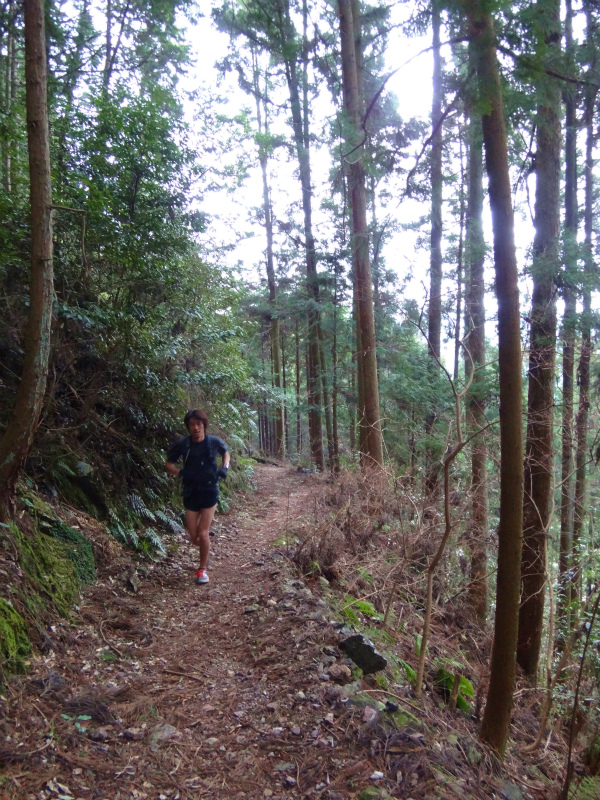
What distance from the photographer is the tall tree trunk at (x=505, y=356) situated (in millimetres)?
3434

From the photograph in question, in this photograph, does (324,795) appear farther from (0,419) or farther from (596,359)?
(596,359)

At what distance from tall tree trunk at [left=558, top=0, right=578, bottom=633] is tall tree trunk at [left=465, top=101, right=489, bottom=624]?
116cm

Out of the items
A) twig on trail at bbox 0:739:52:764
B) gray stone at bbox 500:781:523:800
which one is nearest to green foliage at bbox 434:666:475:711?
gray stone at bbox 500:781:523:800

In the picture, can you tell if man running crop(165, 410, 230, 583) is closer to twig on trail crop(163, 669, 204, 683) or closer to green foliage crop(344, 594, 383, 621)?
green foliage crop(344, 594, 383, 621)

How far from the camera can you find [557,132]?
6441 millimetres

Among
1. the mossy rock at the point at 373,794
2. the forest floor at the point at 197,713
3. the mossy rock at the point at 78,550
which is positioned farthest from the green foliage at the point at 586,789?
the mossy rock at the point at 78,550

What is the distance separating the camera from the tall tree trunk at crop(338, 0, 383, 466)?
9.09 meters

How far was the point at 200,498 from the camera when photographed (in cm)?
554

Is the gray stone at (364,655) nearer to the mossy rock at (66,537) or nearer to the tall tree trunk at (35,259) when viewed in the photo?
the mossy rock at (66,537)

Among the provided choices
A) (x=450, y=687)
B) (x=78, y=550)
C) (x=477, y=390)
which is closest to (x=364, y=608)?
(x=450, y=687)

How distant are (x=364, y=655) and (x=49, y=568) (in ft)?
9.41

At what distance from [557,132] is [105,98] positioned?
6.40 m

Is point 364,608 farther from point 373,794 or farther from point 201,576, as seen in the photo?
point 373,794

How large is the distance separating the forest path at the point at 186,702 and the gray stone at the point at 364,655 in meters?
0.22
